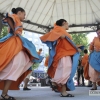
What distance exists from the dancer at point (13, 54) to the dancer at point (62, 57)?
63 cm

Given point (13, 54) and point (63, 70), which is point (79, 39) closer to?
point (63, 70)

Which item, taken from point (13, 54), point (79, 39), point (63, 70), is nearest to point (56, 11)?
point (63, 70)

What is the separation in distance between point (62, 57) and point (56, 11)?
5.96m

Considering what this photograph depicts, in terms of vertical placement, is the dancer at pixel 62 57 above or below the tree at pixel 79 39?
below

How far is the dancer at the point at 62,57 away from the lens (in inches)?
139

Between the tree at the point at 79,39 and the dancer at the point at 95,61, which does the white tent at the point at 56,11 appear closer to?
the dancer at the point at 95,61

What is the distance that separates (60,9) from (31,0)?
145 centimetres

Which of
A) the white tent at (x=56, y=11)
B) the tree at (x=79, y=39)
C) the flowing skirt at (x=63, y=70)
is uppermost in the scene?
the tree at (x=79, y=39)

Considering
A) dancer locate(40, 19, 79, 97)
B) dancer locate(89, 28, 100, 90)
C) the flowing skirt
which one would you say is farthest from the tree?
the flowing skirt

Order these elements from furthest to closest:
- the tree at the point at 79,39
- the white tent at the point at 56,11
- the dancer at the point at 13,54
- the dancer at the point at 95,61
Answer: the tree at the point at 79,39
the white tent at the point at 56,11
the dancer at the point at 95,61
the dancer at the point at 13,54

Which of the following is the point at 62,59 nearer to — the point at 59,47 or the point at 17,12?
the point at 59,47

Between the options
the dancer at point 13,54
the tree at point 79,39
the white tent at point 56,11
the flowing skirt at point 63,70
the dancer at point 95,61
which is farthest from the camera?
the tree at point 79,39

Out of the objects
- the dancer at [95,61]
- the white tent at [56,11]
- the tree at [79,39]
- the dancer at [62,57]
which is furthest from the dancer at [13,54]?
the tree at [79,39]

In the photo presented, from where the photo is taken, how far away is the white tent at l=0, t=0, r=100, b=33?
8.44 m
